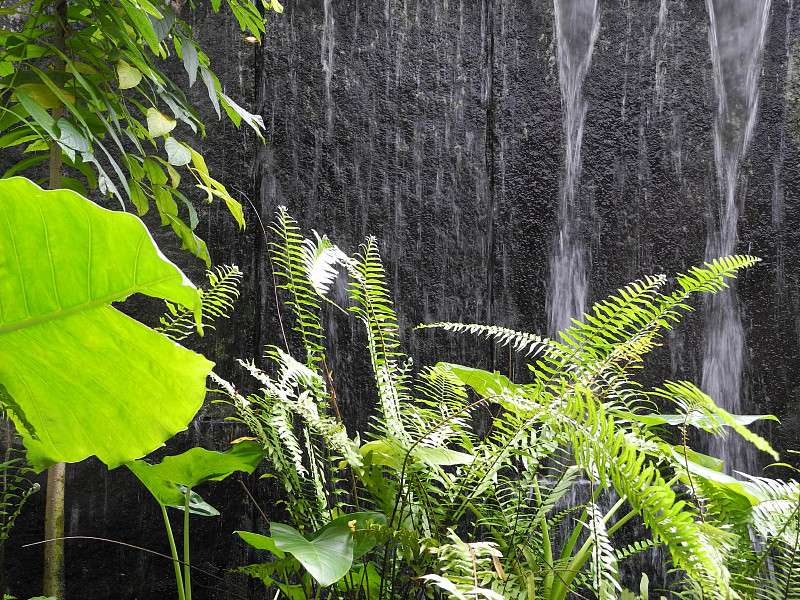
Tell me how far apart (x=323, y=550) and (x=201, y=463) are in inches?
15.4

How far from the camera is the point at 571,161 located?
7.50 ft

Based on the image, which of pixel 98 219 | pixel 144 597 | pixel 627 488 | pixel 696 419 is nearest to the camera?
pixel 98 219

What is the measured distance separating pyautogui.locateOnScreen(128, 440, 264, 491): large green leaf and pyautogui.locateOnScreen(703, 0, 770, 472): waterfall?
1643 mm

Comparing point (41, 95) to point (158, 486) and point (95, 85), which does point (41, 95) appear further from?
point (158, 486)

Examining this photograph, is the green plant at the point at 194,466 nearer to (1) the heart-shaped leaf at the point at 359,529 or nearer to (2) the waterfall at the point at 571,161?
(1) the heart-shaped leaf at the point at 359,529

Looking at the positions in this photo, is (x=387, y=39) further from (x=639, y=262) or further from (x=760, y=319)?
(x=760, y=319)

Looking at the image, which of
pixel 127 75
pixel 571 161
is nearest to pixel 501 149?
pixel 571 161

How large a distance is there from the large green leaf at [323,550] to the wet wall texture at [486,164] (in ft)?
3.55

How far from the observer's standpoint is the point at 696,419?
1233 millimetres

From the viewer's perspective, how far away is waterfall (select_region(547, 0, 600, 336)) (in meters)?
2.25

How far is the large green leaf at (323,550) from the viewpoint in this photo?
92cm

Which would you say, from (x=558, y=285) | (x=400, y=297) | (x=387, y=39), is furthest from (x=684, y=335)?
(x=387, y=39)

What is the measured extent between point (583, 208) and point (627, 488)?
160 cm

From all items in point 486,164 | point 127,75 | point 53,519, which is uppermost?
point 486,164
